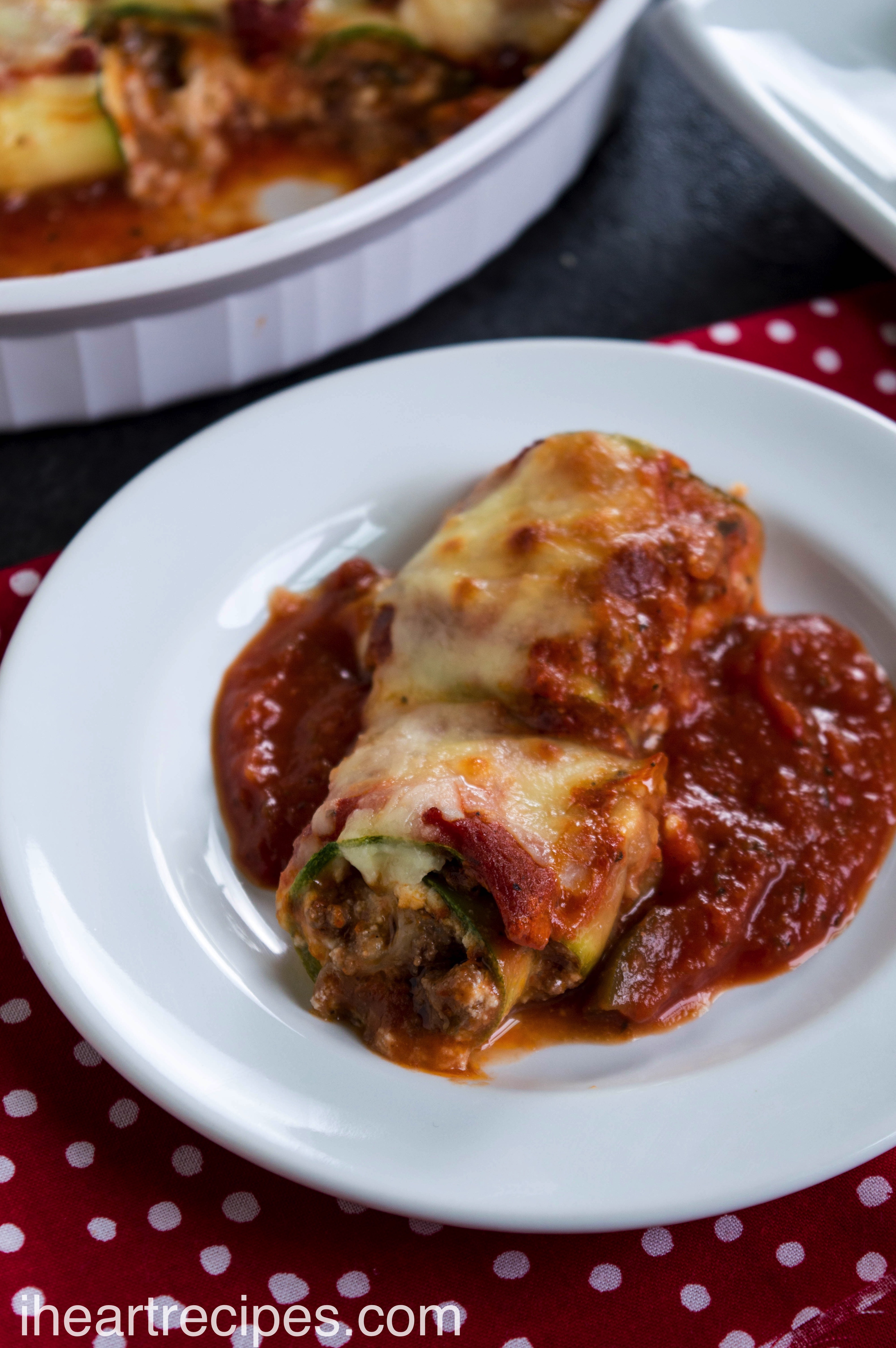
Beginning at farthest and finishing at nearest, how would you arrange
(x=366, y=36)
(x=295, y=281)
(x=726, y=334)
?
1. (x=366, y=36)
2. (x=726, y=334)
3. (x=295, y=281)

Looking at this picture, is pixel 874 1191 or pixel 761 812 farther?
pixel 761 812

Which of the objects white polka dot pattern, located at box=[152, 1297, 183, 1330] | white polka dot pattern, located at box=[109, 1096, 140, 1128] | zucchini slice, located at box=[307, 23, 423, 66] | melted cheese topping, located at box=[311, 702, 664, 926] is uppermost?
zucchini slice, located at box=[307, 23, 423, 66]

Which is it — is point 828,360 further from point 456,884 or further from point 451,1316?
point 451,1316

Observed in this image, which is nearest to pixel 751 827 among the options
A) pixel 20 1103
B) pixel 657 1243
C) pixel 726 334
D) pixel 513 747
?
pixel 513 747

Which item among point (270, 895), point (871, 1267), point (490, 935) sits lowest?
point (871, 1267)

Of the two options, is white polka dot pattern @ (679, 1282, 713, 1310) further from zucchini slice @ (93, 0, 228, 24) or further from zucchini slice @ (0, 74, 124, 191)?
zucchini slice @ (93, 0, 228, 24)

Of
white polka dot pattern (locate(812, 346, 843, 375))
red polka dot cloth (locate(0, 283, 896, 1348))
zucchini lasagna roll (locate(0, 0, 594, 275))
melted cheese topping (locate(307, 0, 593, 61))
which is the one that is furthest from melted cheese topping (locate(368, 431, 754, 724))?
melted cheese topping (locate(307, 0, 593, 61))
